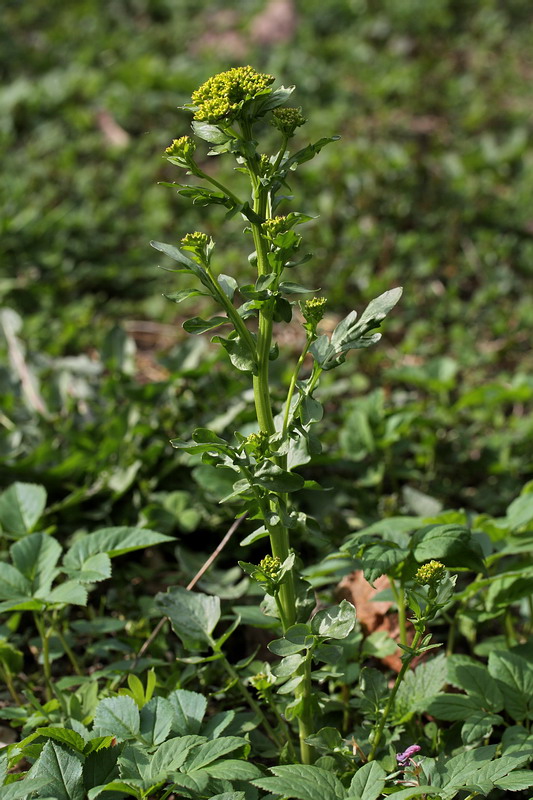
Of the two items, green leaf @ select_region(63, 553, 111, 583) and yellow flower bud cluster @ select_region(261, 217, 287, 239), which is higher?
yellow flower bud cluster @ select_region(261, 217, 287, 239)

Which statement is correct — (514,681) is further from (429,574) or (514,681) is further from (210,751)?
(210,751)

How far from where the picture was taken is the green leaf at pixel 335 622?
152 cm

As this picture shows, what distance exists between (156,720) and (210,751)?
0.15 m

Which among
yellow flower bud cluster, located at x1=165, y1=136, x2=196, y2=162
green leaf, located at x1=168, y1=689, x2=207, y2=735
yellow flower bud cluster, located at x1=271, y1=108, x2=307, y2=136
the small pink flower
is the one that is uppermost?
yellow flower bud cluster, located at x1=271, y1=108, x2=307, y2=136

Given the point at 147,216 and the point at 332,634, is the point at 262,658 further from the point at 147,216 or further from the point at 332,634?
the point at 147,216

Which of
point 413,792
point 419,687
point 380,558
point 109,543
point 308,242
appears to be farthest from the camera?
point 308,242

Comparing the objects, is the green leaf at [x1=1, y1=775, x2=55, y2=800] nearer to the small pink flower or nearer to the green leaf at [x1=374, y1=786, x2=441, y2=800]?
the green leaf at [x1=374, y1=786, x2=441, y2=800]

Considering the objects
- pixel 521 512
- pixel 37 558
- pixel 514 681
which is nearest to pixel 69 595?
pixel 37 558

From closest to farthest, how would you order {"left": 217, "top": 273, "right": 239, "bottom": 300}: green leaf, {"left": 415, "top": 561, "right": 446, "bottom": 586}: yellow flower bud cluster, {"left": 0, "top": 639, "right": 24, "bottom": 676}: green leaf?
1. {"left": 415, "top": 561, "right": 446, "bottom": 586}: yellow flower bud cluster
2. {"left": 217, "top": 273, "right": 239, "bottom": 300}: green leaf
3. {"left": 0, "top": 639, "right": 24, "bottom": 676}: green leaf

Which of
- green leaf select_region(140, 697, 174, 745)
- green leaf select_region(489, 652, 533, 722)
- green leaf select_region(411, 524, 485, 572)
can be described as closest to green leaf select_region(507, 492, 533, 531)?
green leaf select_region(411, 524, 485, 572)

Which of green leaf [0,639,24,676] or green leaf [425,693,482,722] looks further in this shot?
green leaf [0,639,24,676]

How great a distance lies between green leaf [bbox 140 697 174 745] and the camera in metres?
1.56

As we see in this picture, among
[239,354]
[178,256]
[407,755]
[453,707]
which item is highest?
[178,256]

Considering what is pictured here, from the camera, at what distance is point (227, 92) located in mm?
1451
